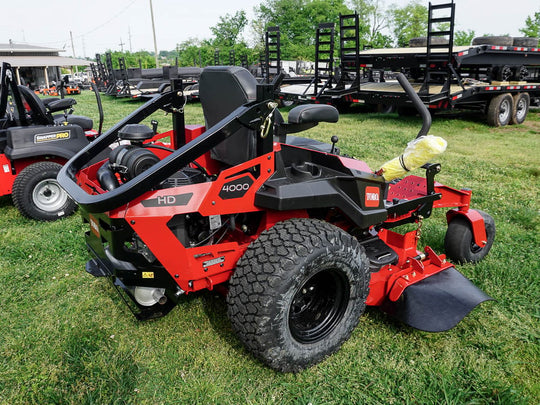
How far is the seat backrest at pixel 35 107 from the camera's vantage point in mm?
5137

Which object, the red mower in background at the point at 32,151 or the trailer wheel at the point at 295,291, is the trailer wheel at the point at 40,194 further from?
the trailer wheel at the point at 295,291

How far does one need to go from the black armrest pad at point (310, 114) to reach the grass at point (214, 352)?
1361mm

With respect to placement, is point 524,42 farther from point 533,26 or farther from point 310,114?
point 533,26

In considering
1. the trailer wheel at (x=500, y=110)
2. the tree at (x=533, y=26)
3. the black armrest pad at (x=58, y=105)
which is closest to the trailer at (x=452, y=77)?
A: the trailer wheel at (x=500, y=110)

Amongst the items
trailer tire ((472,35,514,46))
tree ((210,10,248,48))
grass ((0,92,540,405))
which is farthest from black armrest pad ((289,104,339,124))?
tree ((210,10,248,48))

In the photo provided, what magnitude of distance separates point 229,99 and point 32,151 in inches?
122

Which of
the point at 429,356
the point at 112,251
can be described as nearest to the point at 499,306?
the point at 429,356

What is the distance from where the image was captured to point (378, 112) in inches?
533

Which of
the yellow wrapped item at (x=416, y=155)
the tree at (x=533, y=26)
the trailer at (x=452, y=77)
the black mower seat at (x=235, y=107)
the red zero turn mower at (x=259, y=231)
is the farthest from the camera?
the tree at (x=533, y=26)

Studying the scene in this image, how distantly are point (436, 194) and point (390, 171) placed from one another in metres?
0.77

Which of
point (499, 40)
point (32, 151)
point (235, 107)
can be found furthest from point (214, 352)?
point (499, 40)

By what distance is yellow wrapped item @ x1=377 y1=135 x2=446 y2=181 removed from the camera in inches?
99.7

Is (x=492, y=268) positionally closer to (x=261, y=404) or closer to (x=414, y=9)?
(x=261, y=404)

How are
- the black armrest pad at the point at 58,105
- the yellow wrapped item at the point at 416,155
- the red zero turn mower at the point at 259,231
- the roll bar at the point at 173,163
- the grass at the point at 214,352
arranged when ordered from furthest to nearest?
the black armrest pad at the point at 58,105 → the yellow wrapped item at the point at 416,155 → the grass at the point at 214,352 → the red zero turn mower at the point at 259,231 → the roll bar at the point at 173,163
